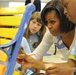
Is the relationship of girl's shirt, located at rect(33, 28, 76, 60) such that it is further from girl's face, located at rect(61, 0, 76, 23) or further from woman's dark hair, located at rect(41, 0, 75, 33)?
girl's face, located at rect(61, 0, 76, 23)

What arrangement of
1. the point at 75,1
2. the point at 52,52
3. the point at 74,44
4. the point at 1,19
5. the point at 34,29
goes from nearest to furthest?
the point at 75,1 → the point at 74,44 → the point at 1,19 → the point at 34,29 → the point at 52,52

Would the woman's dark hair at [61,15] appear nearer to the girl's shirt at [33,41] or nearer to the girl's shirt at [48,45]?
the girl's shirt at [48,45]

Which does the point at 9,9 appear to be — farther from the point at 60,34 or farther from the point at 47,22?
the point at 60,34

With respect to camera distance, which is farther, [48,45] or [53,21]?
[48,45]

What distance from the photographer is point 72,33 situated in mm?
1113

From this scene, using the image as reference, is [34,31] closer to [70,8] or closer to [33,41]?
[33,41]

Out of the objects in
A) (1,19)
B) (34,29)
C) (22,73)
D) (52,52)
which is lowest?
(52,52)

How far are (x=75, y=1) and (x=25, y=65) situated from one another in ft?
1.39

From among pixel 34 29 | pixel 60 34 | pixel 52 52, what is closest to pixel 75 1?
pixel 60 34

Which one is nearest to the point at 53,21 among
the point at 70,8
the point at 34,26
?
the point at 70,8

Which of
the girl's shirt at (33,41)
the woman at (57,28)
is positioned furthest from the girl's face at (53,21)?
the girl's shirt at (33,41)

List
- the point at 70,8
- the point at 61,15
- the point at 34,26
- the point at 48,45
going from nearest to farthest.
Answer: the point at 70,8
the point at 61,15
the point at 48,45
the point at 34,26

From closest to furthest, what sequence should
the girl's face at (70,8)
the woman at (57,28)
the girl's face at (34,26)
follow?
the girl's face at (70,8) → the woman at (57,28) → the girl's face at (34,26)

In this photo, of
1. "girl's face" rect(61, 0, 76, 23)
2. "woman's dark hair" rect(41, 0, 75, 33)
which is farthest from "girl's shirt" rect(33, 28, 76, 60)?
"girl's face" rect(61, 0, 76, 23)
